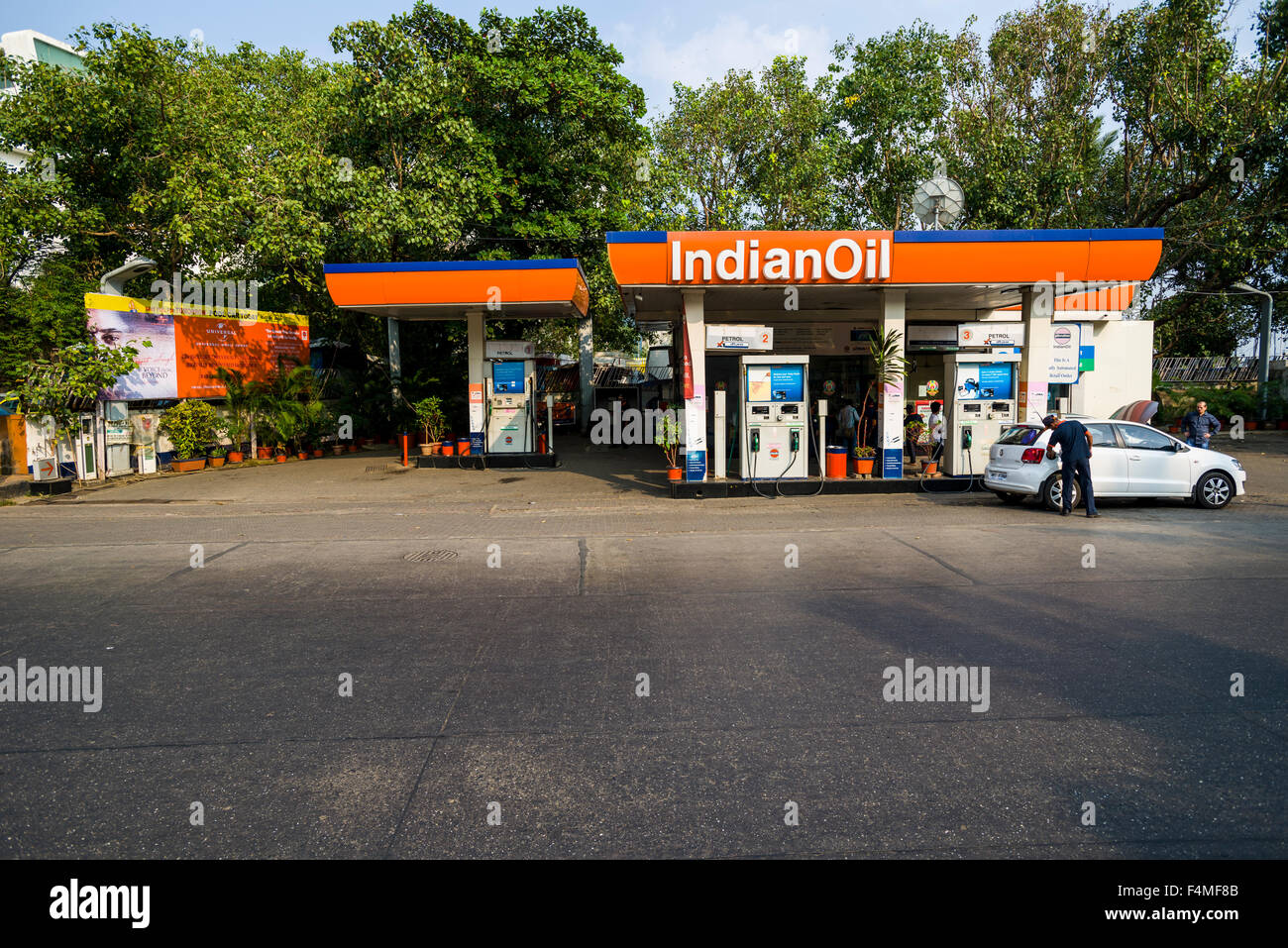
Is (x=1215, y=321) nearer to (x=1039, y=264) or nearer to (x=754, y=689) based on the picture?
(x=1039, y=264)

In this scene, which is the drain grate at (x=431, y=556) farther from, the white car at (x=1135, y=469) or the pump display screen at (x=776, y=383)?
the white car at (x=1135, y=469)

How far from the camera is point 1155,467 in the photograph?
1248cm

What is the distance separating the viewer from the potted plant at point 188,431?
736 inches

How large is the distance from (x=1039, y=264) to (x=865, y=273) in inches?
131

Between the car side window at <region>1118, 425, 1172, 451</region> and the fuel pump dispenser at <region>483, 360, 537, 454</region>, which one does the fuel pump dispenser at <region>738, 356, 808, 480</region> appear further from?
the fuel pump dispenser at <region>483, 360, 537, 454</region>

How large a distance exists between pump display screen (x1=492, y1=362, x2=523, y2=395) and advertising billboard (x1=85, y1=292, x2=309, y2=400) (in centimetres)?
674

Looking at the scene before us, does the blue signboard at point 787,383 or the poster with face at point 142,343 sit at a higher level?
the poster with face at point 142,343

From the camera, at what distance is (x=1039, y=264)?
14734mm

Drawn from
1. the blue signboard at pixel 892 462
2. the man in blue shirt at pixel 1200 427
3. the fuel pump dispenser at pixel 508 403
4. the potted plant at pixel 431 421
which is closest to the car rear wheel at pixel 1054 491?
the blue signboard at pixel 892 462

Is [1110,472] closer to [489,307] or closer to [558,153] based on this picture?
[489,307]

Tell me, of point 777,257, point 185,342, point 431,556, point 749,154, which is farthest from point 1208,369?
point 185,342

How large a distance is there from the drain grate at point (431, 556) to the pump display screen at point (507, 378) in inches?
423

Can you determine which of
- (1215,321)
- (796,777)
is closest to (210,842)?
(796,777)

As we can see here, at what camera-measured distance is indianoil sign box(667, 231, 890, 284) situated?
14055 millimetres
